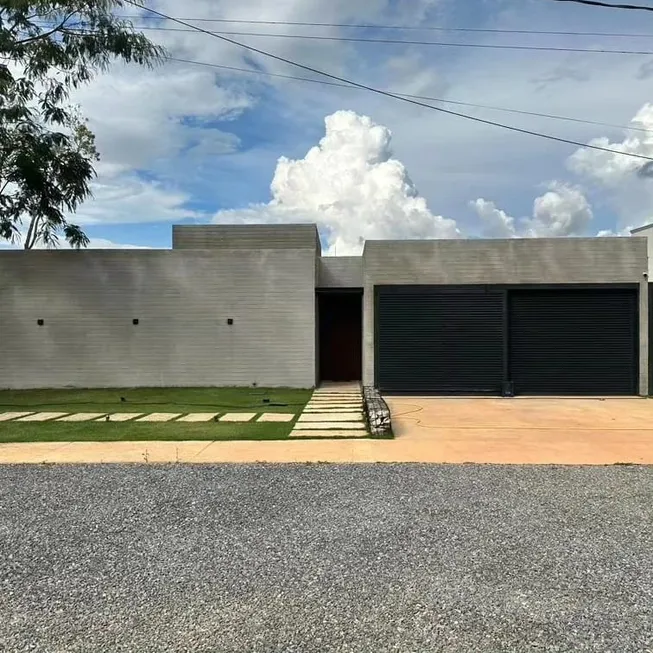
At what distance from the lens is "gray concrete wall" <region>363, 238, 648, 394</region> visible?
14180mm

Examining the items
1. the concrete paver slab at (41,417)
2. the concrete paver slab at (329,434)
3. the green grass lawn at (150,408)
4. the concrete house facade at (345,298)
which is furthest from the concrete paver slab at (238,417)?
the concrete house facade at (345,298)

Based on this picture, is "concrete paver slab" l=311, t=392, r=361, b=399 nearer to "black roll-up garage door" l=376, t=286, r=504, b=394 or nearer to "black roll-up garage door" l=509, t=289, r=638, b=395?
"black roll-up garage door" l=376, t=286, r=504, b=394

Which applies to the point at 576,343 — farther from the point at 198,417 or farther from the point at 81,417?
the point at 81,417

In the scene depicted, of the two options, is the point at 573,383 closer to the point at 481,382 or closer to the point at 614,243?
the point at 481,382

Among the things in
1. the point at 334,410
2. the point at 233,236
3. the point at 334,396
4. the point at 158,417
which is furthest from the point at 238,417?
the point at 233,236

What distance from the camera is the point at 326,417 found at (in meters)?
10.1

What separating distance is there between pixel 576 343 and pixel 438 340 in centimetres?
341

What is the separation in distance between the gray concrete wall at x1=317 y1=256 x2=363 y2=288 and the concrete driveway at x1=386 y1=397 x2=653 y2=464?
5016 millimetres

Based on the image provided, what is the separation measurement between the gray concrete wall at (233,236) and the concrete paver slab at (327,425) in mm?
9547

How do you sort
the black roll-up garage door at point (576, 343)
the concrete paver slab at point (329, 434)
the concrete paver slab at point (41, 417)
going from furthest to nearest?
the black roll-up garage door at point (576, 343)
the concrete paver slab at point (41, 417)
the concrete paver slab at point (329, 434)

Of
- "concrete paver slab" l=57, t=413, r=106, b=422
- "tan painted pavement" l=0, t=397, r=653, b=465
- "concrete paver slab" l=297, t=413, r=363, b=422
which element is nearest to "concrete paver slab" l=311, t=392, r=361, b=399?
"concrete paver slab" l=297, t=413, r=363, b=422

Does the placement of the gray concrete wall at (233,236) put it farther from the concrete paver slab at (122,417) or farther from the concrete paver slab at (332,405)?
the concrete paver slab at (122,417)

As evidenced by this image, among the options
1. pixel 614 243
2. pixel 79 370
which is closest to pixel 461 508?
pixel 614 243

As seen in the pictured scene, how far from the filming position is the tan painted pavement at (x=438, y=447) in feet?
22.3
